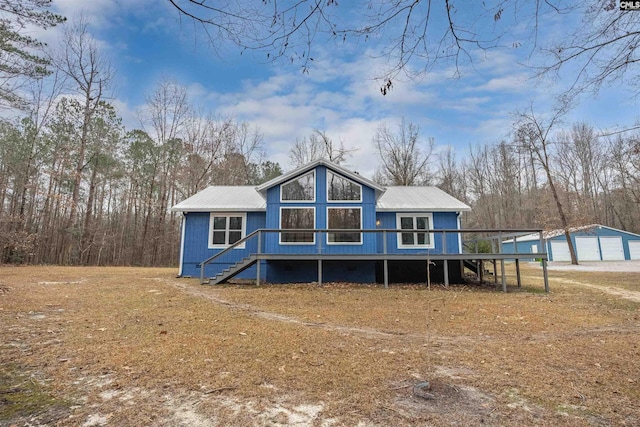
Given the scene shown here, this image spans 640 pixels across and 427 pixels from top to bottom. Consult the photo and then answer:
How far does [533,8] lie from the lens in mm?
2580

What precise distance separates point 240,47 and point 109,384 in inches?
141

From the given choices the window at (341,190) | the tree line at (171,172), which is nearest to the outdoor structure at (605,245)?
the tree line at (171,172)

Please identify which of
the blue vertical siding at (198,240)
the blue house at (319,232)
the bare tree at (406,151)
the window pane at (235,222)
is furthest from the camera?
the bare tree at (406,151)

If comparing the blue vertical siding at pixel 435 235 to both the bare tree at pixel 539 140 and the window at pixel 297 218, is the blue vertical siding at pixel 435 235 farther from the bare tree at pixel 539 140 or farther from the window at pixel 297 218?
the bare tree at pixel 539 140

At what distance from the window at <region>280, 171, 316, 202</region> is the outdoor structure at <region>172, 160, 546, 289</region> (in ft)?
0.13

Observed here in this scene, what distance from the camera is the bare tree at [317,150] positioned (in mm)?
29062

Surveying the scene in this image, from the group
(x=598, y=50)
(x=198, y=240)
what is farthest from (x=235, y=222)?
(x=598, y=50)

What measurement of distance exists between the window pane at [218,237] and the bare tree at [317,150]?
16656 mm

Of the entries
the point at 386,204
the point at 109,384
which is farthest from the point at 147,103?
the point at 109,384

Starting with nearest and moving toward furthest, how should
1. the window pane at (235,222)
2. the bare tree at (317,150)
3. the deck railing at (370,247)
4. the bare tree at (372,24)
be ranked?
the bare tree at (372,24) < the deck railing at (370,247) < the window pane at (235,222) < the bare tree at (317,150)

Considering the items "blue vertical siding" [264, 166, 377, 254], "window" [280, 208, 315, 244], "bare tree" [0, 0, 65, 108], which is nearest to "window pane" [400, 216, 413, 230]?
"blue vertical siding" [264, 166, 377, 254]

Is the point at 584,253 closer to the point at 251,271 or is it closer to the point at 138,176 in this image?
the point at 251,271

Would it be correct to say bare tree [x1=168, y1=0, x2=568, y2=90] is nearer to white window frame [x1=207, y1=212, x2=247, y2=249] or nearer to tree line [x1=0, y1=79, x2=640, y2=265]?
white window frame [x1=207, y1=212, x2=247, y2=249]

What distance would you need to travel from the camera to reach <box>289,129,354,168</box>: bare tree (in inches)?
1144
